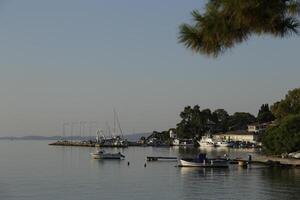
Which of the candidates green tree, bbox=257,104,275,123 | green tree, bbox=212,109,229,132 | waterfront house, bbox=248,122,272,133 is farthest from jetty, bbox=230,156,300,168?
green tree, bbox=212,109,229,132

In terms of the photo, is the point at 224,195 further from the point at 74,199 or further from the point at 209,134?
the point at 209,134

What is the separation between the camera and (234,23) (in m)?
10.2

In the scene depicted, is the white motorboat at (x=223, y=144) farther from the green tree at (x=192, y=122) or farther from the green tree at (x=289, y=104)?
the green tree at (x=289, y=104)

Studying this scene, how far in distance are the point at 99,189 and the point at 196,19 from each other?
41932 millimetres

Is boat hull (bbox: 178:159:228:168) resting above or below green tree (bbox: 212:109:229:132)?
below

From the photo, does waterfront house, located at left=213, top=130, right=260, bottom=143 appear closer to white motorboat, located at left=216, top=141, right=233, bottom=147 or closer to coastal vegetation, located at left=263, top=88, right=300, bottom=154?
white motorboat, located at left=216, top=141, right=233, bottom=147

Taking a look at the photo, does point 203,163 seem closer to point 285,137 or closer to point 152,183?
point 285,137

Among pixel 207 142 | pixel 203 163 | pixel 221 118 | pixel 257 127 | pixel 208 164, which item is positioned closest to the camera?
pixel 208 164

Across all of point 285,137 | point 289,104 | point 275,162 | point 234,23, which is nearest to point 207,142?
point 289,104

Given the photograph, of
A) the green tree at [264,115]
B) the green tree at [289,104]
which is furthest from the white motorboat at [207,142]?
the green tree at [289,104]

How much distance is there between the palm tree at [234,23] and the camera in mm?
9875

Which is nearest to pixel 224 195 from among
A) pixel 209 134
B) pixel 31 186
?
pixel 31 186

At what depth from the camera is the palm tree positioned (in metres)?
9.88

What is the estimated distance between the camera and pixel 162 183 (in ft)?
184
